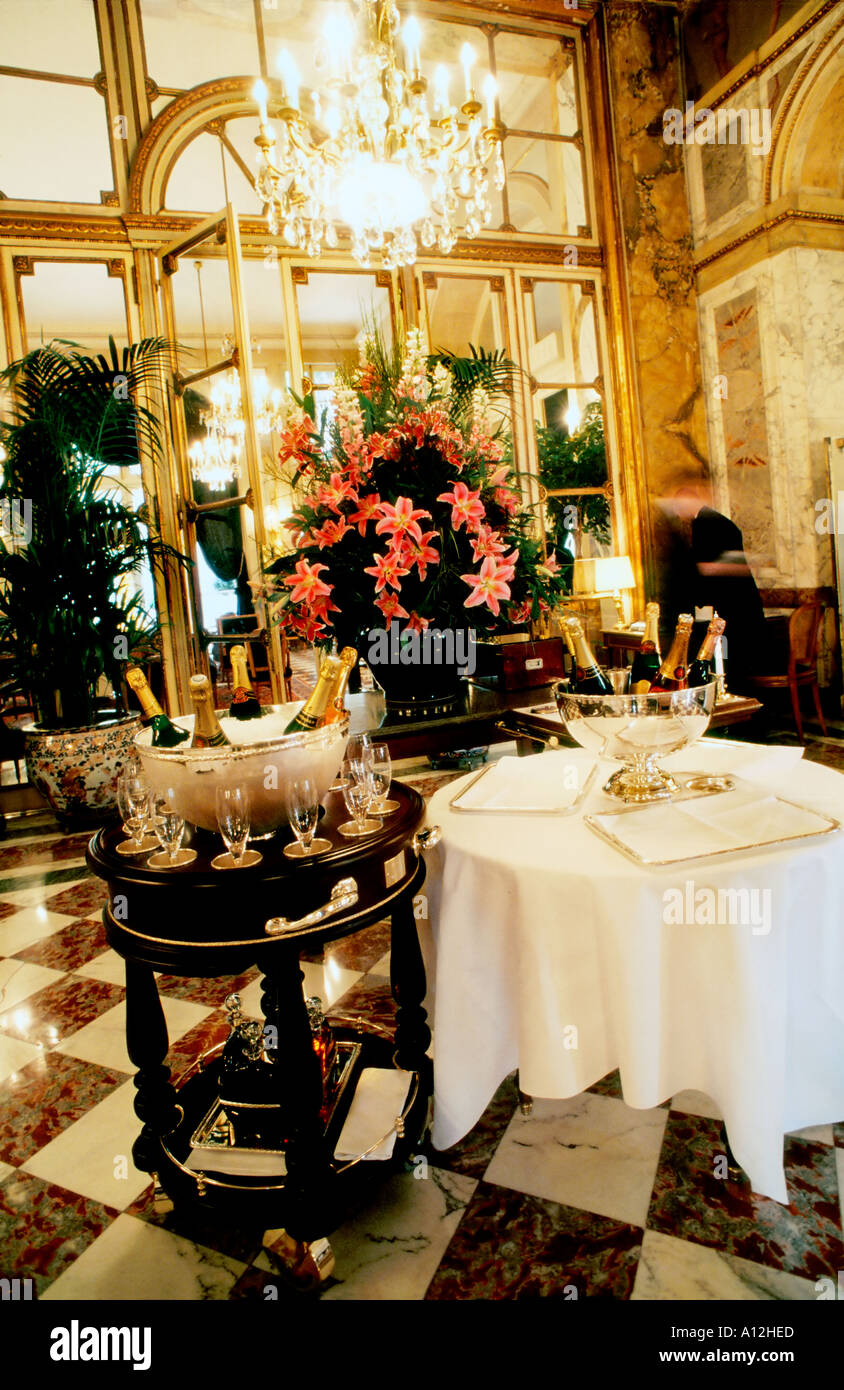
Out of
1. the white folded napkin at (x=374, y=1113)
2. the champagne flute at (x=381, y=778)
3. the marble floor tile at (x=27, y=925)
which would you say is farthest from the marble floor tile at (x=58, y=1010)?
the champagne flute at (x=381, y=778)

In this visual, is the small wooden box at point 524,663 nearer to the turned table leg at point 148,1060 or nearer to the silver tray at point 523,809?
the silver tray at point 523,809

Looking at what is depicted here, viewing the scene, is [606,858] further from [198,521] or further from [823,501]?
[823,501]

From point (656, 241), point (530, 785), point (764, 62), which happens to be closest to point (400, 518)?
point (530, 785)

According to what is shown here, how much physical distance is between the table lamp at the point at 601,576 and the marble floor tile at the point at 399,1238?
13.5ft

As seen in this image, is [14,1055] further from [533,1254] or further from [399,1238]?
[533,1254]

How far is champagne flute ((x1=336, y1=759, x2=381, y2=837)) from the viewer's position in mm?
1159

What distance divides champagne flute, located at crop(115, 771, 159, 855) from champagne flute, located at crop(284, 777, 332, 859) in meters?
0.27

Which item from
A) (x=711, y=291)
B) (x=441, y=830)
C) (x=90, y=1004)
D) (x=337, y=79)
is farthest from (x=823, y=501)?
(x=90, y=1004)

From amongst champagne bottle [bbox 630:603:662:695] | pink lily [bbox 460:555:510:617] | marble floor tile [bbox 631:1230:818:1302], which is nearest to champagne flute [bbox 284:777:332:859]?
champagne bottle [bbox 630:603:662:695]

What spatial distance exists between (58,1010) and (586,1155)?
1.48m

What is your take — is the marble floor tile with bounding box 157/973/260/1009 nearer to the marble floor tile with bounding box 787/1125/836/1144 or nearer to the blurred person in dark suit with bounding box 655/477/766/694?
the marble floor tile with bounding box 787/1125/836/1144

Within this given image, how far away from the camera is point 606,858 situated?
3.71 ft

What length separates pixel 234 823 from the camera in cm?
106
